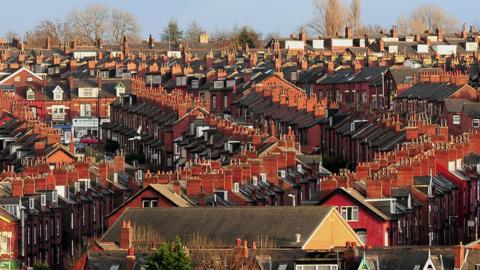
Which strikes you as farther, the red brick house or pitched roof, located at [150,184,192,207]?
pitched roof, located at [150,184,192,207]

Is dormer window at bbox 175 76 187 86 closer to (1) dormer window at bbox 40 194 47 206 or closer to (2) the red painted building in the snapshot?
(1) dormer window at bbox 40 194 47 206

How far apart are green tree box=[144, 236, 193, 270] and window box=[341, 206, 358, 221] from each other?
53.5 ft

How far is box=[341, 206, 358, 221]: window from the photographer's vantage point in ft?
243

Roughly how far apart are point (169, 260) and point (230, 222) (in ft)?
39.4

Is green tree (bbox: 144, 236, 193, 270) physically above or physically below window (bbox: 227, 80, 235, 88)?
above

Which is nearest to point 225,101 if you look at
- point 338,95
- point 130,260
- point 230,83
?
point 230,83

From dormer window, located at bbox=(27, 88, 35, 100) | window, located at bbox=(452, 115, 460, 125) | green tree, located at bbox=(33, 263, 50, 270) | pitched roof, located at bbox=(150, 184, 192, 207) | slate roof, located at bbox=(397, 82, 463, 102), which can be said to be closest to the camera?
green tree, located at bbox=(33, 263, 50, 270)

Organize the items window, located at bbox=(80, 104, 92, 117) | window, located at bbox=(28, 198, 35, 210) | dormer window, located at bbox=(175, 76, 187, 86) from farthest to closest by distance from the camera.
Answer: dormer window, located at bbox=(175, 76, 187, 86)
window, located at bbox=(80, 104, 92, 117)
window, located at bbox=(28, 198, 35, 210)

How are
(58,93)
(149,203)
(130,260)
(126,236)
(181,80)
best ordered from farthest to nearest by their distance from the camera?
1. (181,80)
2. (58,93)
3. (149,203)
4. (126,236)
5. (130,260)

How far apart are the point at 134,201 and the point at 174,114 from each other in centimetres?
4987

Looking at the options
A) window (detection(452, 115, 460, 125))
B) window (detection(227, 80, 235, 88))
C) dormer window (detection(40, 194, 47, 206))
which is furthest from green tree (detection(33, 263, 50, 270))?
window (detection(227, 80, 235, 88))

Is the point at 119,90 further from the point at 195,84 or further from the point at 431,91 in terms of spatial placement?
the point at 431,91

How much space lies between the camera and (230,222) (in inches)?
2736

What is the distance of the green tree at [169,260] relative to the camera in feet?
189
